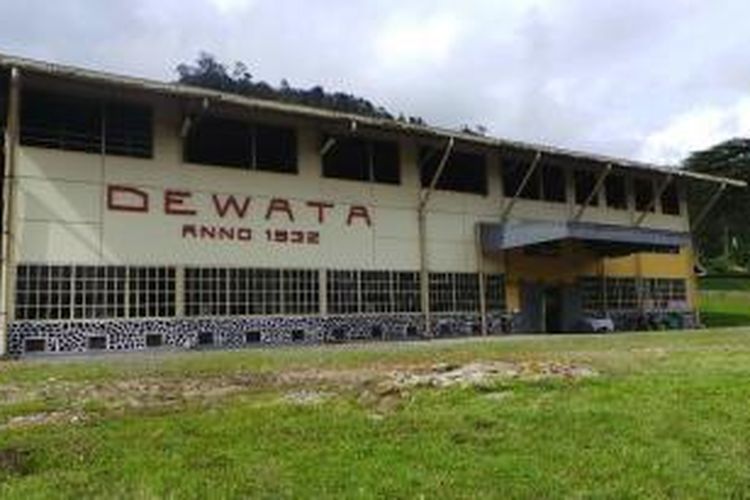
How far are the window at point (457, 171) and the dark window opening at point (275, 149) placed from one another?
4819 millimetres

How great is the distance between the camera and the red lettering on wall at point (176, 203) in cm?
2647

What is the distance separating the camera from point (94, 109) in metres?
25.5

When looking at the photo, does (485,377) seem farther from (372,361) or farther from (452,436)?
(372,361)

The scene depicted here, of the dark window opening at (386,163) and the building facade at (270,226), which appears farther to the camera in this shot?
the dark window opening at (386,163)

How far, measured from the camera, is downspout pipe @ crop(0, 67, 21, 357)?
23.4 m

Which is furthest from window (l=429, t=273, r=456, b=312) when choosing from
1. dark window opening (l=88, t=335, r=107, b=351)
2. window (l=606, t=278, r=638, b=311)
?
dark window opening (l=88, t=335, r=107, b=351)

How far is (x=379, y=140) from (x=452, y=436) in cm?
2240

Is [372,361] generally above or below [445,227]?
below

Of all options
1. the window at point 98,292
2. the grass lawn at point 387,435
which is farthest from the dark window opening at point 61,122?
the grass lawn at point 387,435

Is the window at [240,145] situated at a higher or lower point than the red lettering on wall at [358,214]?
higher

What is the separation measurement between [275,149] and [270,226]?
2153 mm

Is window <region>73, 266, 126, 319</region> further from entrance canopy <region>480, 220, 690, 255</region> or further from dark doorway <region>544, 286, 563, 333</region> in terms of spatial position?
dark doorway <region>544, 286, 563, 333</region>

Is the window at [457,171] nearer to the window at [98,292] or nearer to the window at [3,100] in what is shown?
the window at [98,292]

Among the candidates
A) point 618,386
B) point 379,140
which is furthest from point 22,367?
point 379,140
